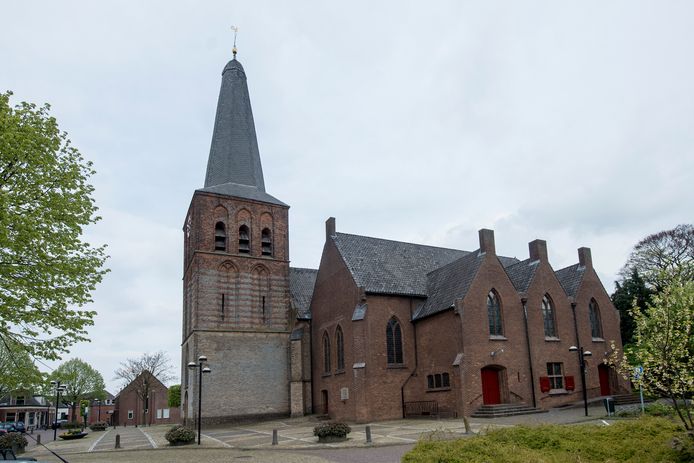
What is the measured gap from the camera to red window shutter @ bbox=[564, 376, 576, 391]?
3379 cm

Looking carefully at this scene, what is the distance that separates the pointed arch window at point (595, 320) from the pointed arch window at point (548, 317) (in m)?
3.86

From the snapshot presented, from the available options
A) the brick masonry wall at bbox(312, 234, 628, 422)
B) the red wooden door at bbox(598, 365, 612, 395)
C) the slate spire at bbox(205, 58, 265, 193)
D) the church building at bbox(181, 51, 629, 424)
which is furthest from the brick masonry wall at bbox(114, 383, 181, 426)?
the red wooden door at bbox(598, 365, 612, 395)

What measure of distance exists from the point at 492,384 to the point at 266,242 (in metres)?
19.5

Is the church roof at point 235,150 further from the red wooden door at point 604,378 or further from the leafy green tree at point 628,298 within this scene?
the leafy green tree at point 628,298

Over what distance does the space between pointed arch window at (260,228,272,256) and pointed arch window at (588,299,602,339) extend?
77.6ft

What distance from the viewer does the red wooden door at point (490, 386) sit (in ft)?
101

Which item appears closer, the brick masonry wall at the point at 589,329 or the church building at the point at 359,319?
the church building at the point at 359,319

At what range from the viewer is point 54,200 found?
55.2ft

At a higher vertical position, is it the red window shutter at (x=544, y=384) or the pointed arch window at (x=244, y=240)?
the pointed arch window at (x=244, y=240)

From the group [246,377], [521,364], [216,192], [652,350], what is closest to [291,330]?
[246,377]

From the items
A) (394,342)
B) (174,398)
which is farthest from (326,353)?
(174,398)

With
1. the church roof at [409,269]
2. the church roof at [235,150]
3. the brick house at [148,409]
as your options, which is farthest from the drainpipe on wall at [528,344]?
the brick house at [148,409]

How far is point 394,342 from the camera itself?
113 ft

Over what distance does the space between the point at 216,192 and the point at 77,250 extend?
22323mm
